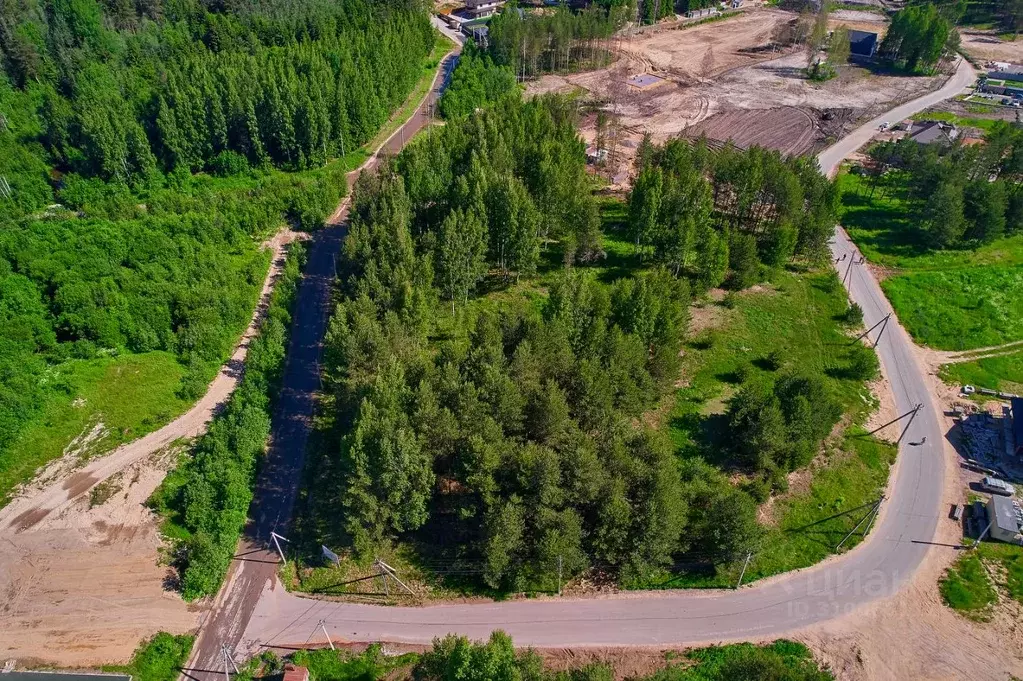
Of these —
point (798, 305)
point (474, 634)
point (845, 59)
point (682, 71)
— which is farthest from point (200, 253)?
point (845, 59)

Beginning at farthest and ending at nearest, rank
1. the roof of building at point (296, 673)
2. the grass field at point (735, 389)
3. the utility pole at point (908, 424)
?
the utility pole at point (908, 424) < the grass field at point (735, 389) < the roof of building at point (296, 673)

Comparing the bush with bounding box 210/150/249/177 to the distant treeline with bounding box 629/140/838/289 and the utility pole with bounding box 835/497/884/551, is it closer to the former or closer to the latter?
Result: the distant treeline with bounding box 629/140/838/289

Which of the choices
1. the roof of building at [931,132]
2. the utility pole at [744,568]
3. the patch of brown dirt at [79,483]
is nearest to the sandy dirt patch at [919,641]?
the utility pole at [744,568]

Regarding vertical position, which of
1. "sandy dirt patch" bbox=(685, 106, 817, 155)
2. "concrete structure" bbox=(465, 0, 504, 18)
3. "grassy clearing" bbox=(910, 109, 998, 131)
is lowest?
"sandy dirt patch" bbox=(685, 106, 817, 155)

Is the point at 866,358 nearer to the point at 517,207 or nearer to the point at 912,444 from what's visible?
the point at 912,444

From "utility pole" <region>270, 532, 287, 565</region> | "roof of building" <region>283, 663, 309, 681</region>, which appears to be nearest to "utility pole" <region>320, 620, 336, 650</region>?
"roof of building" <region>283, 663, 309, 681</region>

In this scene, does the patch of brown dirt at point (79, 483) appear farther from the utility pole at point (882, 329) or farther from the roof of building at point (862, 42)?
the roof of building at point (862, 42)

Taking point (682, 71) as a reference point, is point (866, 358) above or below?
below
